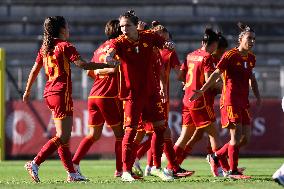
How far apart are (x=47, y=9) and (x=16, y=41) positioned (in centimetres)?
184

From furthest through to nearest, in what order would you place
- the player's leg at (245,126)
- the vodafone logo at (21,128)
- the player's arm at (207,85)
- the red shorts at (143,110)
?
the vodafone logo at (21,128) < the player's leg at (245,126) < the player's arm at (207,85) < the red shorts at (143,110)

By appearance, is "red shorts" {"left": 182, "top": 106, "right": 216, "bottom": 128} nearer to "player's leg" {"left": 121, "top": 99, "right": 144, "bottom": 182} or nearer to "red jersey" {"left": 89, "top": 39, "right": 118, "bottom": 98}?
"red jersey" {"left": 89, "top": 39, "right": 118, "bottom": 98}

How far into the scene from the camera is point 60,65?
440 inches

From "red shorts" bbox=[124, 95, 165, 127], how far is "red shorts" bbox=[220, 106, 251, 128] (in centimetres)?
136

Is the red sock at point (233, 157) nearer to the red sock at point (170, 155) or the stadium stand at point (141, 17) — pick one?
the red sock at point (170, 155)

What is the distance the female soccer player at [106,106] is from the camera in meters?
12.5

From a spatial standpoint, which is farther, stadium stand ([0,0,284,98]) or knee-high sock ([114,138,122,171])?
stadium stand ([0,0,284,98])

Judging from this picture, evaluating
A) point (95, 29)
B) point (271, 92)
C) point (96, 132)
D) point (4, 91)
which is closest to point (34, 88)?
point (4, 91)

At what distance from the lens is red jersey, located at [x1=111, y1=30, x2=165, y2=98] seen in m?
11.0

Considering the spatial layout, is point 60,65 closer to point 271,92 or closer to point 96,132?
point 96,132

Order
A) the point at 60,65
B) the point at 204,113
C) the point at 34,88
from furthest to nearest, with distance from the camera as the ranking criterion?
the point at 34,88 → the point at 204,113 → the point at 60,65

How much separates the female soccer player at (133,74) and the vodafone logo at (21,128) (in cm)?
1033

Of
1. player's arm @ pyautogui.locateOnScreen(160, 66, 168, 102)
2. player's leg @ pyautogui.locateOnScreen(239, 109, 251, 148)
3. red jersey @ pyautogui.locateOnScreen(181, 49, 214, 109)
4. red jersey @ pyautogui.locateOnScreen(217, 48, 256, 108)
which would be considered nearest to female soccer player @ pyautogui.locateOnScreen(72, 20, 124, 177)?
player's arm @ pyautogui.locateOnScreen(160, 66, 168, 102)

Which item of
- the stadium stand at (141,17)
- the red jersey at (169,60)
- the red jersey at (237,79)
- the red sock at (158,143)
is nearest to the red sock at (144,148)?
the red jersey at (169,60)
